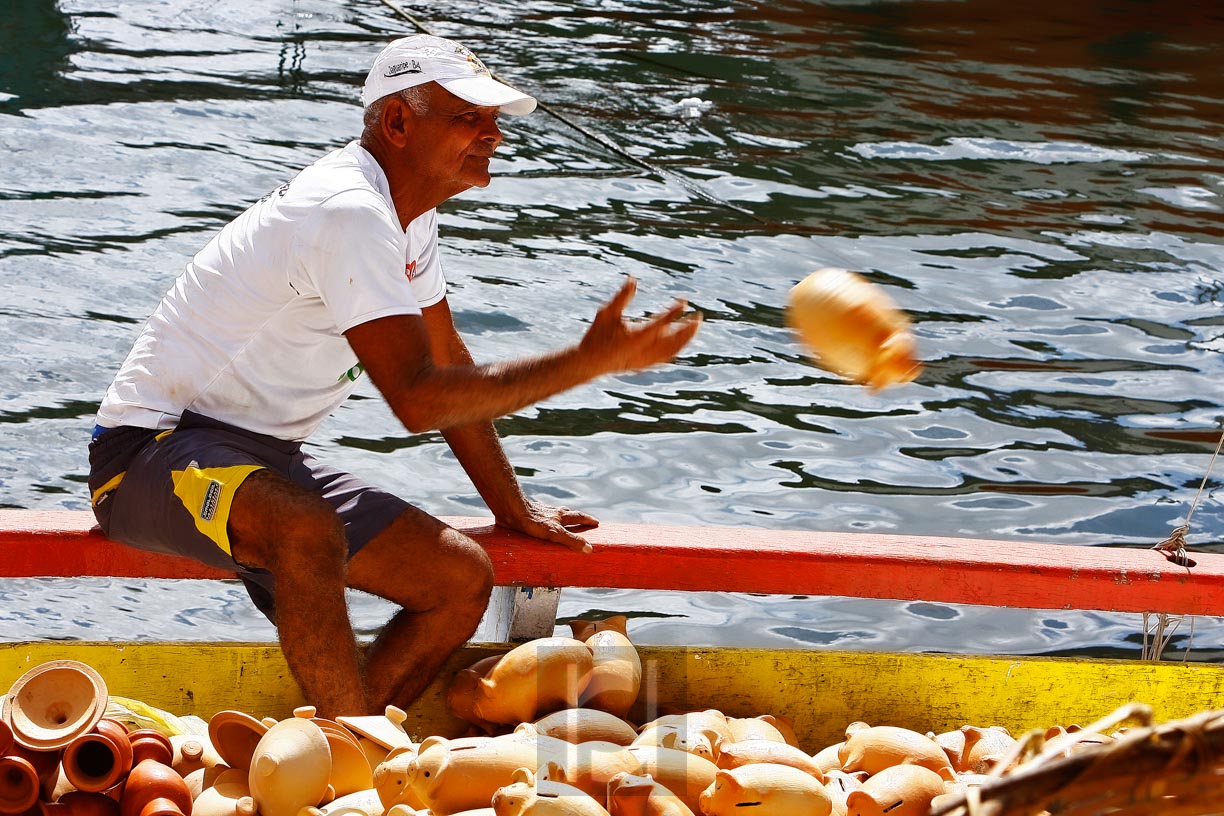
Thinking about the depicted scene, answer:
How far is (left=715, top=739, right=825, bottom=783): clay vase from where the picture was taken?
7.38 feet

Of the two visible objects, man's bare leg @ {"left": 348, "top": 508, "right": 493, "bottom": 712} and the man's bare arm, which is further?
man's bare leg @ {"left": 348, "top": 508, "right": 493, "bottom": 712}

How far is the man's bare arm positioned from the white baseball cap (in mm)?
476

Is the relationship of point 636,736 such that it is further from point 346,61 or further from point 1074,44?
point 1074,44

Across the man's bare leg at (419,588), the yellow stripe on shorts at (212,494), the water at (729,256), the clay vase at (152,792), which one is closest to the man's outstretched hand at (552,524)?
the man's bare leg at (419,588)

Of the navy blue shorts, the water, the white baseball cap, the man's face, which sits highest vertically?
the white baseball cap

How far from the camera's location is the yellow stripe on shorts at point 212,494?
2.45 m

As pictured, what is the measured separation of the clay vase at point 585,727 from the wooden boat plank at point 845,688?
28 centimetres

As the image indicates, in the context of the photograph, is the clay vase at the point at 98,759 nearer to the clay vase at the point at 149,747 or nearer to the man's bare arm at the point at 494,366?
the clay vase at the point at 149,747

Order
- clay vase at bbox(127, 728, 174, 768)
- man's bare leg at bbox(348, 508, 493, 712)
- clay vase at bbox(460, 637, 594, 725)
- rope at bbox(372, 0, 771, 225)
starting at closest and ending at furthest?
clay vase at bbox(127, 728, 174, 768), clay vase at bbox(460, 637, 594, 725), man's bare leg at bbox(348, 508, 493, 712), rope at bbox(372, 0, 771, 225)

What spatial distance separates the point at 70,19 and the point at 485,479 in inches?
391

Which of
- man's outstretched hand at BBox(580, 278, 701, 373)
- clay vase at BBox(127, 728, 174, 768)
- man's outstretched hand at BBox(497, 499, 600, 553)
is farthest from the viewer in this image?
man's outstretched hand at BBox(497, 499, 600, 553)

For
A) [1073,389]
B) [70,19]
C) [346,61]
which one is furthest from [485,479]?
[70,19]

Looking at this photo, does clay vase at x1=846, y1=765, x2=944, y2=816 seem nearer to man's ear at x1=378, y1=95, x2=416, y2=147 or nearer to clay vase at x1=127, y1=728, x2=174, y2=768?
clay vase at x1=127, y1=728, x2=174, y2=768

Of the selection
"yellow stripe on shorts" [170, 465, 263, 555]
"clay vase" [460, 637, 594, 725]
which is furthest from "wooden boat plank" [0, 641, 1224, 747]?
"yellow stripe on shorts" [170, 465, 263, 555]
